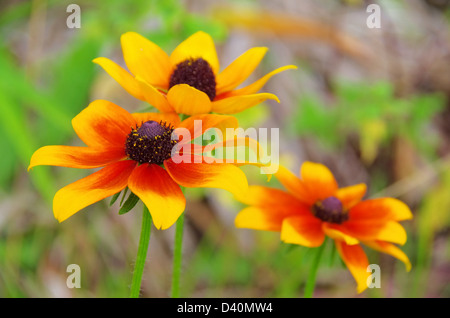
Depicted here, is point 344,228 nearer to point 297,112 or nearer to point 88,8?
point 297,112

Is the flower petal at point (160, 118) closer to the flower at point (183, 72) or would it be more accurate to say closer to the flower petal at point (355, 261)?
the flower at point (183, 72)

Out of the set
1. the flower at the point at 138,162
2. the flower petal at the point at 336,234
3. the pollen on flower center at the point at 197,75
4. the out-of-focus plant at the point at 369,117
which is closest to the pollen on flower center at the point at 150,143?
the flower at the point at 138,162

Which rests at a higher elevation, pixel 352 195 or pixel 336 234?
pixel 352 195

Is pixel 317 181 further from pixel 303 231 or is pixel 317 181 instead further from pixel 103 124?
pixel 103 124

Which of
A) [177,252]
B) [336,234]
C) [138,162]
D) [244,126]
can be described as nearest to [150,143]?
[138,162]

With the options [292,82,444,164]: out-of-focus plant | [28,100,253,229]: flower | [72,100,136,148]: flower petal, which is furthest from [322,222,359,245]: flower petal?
[292,82,444,164]: out-of-focus plant

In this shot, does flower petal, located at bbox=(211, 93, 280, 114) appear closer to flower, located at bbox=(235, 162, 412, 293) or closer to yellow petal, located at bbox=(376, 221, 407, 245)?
flower, located at bbox=(235, 162, 412, 293)
